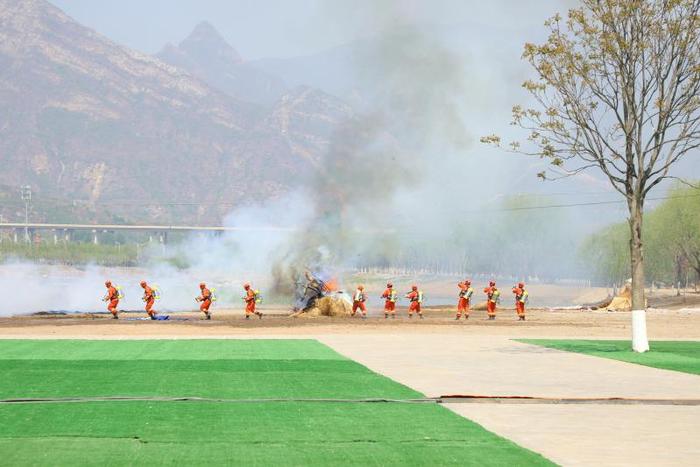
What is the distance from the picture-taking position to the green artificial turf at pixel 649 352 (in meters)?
30.8

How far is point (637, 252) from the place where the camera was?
3384cm

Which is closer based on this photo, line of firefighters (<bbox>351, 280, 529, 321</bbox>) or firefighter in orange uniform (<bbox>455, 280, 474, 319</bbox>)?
line of firefighters (<bbox>351, 280, 529, 321</bbox>)

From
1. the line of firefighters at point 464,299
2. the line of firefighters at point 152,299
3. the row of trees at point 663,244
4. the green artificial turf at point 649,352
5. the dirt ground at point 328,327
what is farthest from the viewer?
the row of trees at point 663,244

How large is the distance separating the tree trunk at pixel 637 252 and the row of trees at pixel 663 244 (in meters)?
78.8

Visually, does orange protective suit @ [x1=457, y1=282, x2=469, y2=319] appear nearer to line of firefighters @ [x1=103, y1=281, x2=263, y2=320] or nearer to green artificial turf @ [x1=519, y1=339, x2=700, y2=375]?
line of firefighters @ [x1=103, y1=281, x2=263, y2=320]

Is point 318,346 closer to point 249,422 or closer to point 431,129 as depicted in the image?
point 249,422

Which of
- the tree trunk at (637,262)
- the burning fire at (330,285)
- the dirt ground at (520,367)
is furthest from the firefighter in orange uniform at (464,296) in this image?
the tree trunk at (637,262)

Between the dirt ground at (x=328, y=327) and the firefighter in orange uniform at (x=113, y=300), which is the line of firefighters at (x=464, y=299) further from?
the firefighter in orange uniform at (x=113, y=300)

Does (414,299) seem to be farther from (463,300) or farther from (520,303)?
(520,303)

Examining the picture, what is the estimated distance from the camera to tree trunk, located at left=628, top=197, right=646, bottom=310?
3356cm

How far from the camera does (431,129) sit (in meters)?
93.4

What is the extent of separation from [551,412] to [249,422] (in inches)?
203

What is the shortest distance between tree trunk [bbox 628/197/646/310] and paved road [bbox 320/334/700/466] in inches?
88.4

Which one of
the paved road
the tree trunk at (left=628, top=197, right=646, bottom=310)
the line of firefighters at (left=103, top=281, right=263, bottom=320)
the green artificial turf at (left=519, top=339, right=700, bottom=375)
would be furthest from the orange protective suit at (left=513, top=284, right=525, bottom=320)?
the tree trunk at (left=628, top=197, right=646, bottom=310)
